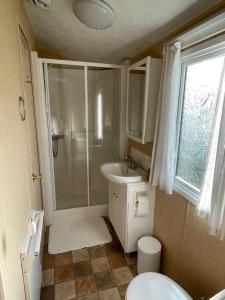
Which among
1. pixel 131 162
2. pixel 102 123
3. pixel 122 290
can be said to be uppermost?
pixel 102 123

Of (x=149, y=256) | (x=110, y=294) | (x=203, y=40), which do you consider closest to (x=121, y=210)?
(x=149, y=256)

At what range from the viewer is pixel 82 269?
1856 millimetres

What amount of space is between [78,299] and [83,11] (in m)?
2.36

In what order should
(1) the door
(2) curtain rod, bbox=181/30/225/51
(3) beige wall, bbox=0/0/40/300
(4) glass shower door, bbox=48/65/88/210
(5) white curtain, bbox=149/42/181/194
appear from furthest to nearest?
(4) glass shower door, bbox=48/65/88/210 → (1) the door → (5) white curtain, bbox=149/42/181/194 → (2) curtain rod, bbox=181/30/225/51 → (3) beige wall, bbox=0/0/40/300

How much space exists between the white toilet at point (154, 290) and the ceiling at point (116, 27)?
1861 mm

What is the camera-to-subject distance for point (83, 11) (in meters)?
1.39

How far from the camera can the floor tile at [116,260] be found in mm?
1909

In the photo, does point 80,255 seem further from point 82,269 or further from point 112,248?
point 112,248

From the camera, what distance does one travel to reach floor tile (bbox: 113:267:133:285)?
1.74 metres

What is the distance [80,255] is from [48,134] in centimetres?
149

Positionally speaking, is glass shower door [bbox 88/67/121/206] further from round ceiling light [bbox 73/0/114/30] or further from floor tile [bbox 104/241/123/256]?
round ceiling light [bbox 73/0/114/30]

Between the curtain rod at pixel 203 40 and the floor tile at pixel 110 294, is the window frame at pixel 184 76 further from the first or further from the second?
the floor tile at pixel 110 294

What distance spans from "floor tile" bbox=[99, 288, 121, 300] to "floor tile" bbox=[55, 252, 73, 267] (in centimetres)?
49

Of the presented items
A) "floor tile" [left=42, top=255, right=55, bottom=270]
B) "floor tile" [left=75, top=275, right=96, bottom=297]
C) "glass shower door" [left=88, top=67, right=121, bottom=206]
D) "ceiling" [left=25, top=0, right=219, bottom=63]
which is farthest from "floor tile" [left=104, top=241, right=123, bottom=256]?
"ceiling" [left=25, top=0, right=219, bottom=63]
